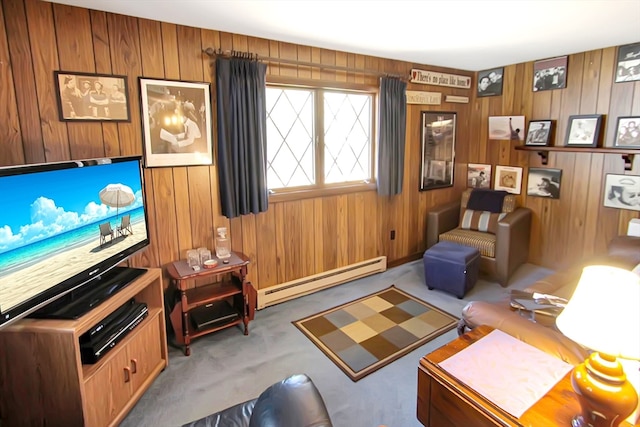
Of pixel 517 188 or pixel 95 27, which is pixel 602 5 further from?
pixel 95 27

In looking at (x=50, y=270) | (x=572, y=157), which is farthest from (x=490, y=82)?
(x=50, y=270)

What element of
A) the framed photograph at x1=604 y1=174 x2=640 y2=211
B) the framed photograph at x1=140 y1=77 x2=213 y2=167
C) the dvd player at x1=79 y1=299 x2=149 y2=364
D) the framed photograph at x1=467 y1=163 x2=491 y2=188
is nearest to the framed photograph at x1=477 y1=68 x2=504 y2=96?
the framed photograph at x1=467 y1=163 x2=491 y2=188

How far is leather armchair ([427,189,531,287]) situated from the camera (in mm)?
3553

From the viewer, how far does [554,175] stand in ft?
12.5

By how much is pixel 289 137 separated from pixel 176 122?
99 cm

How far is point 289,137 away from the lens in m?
3.25

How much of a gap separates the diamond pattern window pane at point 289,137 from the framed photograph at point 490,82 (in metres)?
2.25

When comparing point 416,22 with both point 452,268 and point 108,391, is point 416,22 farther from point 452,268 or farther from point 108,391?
point 108,391


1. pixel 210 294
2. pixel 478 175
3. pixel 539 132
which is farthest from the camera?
pixel 478 175

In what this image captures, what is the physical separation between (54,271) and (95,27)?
1.48 meters

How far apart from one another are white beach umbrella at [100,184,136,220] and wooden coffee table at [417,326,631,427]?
1.81m

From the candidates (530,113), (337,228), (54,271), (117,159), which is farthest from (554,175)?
(54,271)

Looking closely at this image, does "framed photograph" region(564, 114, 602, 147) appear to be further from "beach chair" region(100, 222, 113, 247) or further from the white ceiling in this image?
"beach chair" region(100, 222, 113, 247)

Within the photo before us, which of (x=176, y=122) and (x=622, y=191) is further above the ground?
(x=176, y=122)
